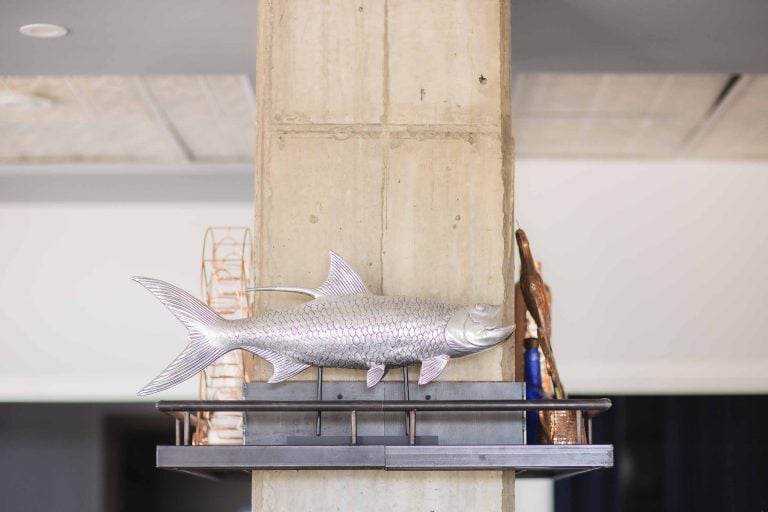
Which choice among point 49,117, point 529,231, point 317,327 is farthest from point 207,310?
point 529,231

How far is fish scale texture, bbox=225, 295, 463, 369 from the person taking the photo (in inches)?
101

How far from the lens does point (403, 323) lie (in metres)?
2.57

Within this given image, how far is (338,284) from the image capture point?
2.66 meters

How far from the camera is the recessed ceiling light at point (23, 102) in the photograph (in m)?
5.37

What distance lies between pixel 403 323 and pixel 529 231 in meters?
4.48

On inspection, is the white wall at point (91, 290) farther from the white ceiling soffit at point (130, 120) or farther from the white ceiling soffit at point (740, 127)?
the white ceiling soffit at point (740, 127)

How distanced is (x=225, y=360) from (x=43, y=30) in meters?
2.44

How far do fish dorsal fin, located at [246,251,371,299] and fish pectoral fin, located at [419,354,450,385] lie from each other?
22 cm

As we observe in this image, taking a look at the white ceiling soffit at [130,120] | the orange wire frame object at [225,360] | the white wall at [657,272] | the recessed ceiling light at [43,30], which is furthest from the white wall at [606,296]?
the recessed ceiling light at [43,30]

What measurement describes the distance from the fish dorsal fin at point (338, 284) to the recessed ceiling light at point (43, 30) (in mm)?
1831

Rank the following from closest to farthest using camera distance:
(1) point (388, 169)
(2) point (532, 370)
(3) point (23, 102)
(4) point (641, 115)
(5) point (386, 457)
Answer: (5) point (386, 457)
(1) point (388, 169)
(2) point (532, 370)
(3) point (23, 102)
(4) point (641, 115)

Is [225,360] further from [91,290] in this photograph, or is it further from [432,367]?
[432,367]

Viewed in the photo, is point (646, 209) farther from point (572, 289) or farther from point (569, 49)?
point (569, 49)

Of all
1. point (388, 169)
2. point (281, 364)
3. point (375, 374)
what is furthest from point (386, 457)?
point (388, 169)
